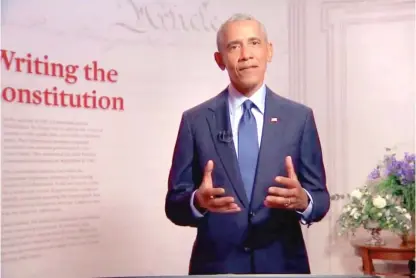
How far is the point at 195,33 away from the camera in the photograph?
6.06 feet

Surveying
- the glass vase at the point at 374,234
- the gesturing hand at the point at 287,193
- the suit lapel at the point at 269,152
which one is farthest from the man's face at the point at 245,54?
the glass vase at the point at 374,234

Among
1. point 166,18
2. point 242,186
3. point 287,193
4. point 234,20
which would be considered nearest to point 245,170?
point 242,186

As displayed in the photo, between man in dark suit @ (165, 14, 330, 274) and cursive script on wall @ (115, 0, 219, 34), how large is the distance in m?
0.13

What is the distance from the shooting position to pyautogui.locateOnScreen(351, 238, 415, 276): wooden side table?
1857 millimetres

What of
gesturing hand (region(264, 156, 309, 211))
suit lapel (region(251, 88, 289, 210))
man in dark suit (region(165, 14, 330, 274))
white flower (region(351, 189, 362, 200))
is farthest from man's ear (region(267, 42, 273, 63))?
white flower (region(351, 189, 362, 200))

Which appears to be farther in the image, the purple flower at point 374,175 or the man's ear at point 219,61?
the purple flower at point 374,175

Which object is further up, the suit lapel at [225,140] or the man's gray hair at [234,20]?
the man's gray hair at [234,20]

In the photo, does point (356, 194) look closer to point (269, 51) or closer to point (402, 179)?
point (402, 179)

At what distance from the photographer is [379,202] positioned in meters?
1.85

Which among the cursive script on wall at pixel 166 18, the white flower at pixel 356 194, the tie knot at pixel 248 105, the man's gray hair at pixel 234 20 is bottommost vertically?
the white flower at pixel 356 194

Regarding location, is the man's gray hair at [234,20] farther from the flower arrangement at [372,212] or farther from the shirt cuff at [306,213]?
the flower arrangement at [372,212]

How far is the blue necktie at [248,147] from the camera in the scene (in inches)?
66.4

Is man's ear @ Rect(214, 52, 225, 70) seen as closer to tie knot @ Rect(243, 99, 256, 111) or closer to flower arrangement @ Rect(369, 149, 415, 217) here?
tie knot @ Rect(243, 99, 256, 111)

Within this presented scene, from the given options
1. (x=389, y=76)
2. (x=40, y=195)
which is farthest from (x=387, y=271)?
(x=40, y=195)
